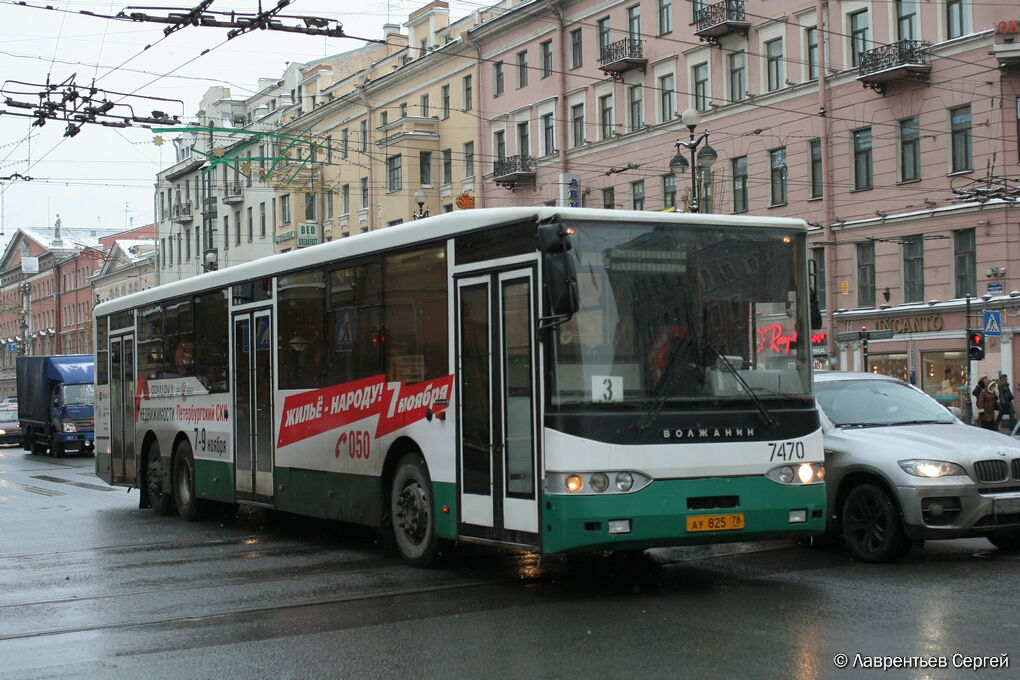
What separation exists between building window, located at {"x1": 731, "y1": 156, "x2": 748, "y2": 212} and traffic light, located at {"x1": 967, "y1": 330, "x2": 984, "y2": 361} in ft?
41.1

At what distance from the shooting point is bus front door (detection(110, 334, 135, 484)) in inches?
742

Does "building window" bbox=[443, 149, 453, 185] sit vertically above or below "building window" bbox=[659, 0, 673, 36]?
below

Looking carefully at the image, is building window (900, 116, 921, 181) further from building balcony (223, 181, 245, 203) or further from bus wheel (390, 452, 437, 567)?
building balcony (223, 181, 245, 203)

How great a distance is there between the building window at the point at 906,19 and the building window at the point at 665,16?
370 inches

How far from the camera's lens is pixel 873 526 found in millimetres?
11508

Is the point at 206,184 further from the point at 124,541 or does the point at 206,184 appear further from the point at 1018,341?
the point at 124,541

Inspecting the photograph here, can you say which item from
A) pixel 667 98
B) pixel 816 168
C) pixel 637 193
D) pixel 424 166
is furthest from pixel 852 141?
pixel 424 166

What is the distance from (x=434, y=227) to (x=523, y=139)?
42305 millimetres

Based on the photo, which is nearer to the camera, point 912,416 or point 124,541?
point 912,416

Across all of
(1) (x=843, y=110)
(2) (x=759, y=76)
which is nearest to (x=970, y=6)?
(1) (x=843, y=110)

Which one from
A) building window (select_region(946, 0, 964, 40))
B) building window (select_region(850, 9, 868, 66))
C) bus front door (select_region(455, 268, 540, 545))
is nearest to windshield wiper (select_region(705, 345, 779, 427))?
bus front door (select_region(455, 268, 540, 545))

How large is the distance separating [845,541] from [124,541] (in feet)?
25.4

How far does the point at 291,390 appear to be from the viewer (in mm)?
13938

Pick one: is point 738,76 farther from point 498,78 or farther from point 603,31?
point 498,78
